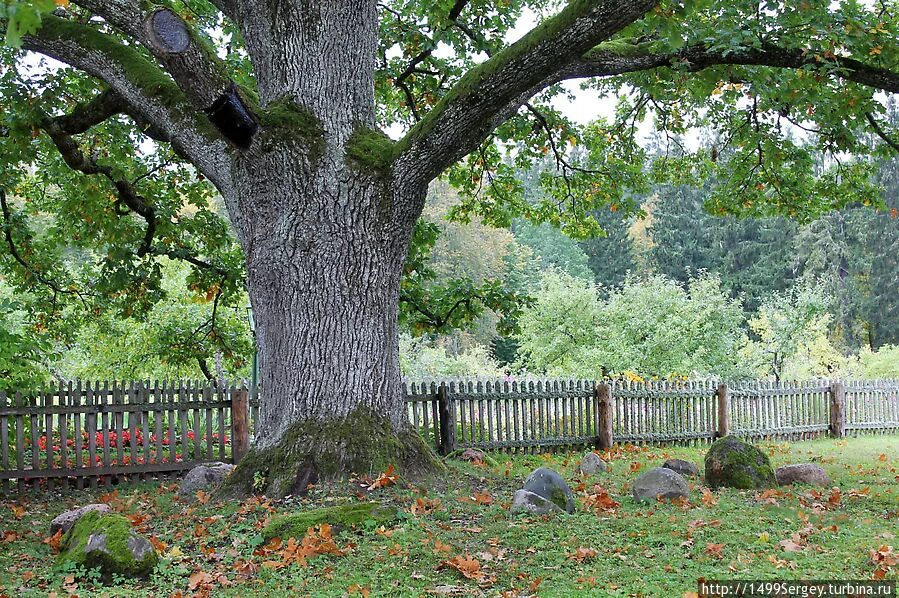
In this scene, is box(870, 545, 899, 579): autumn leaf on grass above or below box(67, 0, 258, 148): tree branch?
below

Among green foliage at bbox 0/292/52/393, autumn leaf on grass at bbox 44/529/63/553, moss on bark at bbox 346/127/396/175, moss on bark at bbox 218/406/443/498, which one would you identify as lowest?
autumn leaf on grass at bbox 44/529/63/553

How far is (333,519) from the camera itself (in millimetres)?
6383

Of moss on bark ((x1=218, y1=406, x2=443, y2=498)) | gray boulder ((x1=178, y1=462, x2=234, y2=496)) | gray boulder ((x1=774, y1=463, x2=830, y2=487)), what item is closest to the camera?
moss on bark ((x1=218, y1=406, x2=443, y2=498))

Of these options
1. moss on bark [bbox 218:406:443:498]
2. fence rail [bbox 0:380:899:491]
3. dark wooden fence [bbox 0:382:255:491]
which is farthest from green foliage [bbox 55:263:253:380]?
moss on bark [bbox 218:406:443:498]

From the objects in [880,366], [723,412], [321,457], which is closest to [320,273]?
[321,457]

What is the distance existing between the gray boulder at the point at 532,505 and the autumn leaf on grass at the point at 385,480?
120 centimetres

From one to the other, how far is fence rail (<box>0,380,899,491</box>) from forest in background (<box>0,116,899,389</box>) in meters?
0.98

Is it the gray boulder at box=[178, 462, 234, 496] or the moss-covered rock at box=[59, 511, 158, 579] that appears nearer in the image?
the moss-covered rock at box=[59, 511, 158, 579]

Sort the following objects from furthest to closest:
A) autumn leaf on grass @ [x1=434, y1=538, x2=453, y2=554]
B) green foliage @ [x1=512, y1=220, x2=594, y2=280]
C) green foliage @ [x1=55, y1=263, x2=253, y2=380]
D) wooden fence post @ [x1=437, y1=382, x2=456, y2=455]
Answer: green foliage @ [x1=512, y1=220, x2=594, y2=280]
green foliage @ [x1=55, y1=263, x2=253, y2=380]
wooden fence post @ [x1=437, y1=382, x2=456, y2=455]
autumn leaf on grass @ [x1=434, y1=538, x2=453, y2=554]

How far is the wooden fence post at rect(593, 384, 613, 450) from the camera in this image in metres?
15.3

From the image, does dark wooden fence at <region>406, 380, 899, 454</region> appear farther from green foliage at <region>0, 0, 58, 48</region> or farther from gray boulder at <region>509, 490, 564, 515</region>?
green foliage at <region>0, 0, 58, 48</region>

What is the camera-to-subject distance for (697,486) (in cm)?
893

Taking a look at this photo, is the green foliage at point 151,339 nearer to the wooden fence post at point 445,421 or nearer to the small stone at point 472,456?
the wooden fence post at point 445,421

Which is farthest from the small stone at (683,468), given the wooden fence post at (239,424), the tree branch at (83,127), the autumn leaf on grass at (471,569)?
the tree branch at (83,127)
